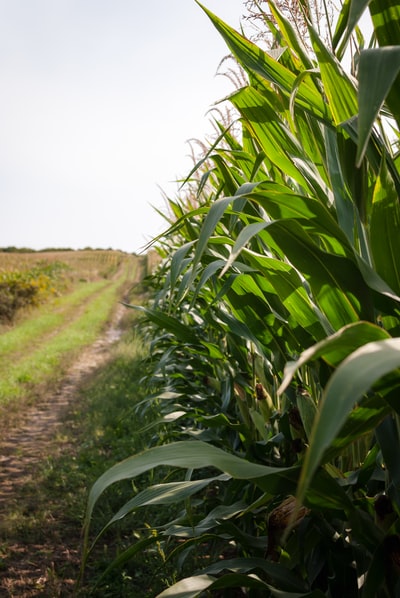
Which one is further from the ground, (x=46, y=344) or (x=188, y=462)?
(x=188, y=462)

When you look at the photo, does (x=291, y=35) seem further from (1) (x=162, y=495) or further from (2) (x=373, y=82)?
(1) (x=162, y=495)

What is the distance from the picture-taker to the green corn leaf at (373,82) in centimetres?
56

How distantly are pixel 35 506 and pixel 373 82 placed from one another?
3064 mm

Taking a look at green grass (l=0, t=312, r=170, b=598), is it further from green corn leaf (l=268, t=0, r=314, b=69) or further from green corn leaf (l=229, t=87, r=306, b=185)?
green corn leaf (l=268, t=0, r=314, b=69)

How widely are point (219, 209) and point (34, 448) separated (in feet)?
12.7

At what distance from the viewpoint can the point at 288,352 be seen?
1.31 meters

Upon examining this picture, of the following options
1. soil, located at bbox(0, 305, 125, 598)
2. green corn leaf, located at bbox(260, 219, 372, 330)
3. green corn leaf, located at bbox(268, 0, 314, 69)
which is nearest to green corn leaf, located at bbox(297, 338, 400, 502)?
green corn leaf, located at bbox(260, 219, 372, 330)

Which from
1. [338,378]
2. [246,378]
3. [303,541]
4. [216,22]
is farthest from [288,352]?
[338,378]

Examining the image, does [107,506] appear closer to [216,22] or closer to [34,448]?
[34,448]

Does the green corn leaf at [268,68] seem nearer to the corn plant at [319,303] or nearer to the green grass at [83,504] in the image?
the corn plant at [319,303]

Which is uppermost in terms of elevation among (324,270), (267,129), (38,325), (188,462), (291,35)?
(291,35)

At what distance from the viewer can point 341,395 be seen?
444mm

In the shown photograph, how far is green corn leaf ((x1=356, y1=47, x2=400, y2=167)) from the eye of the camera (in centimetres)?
56

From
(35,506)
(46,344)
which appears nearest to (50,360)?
(46,344)
